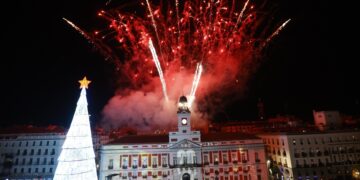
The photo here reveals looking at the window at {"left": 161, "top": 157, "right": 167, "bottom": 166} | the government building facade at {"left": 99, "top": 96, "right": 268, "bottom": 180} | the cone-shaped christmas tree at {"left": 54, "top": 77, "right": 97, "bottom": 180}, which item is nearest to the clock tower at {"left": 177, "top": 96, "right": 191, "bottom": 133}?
the government building facade at {"left": 99, "top": 96, "right": 268, "bottom": 180}

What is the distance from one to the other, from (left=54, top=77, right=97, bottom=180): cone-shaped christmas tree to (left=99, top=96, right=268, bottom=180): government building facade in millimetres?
26660

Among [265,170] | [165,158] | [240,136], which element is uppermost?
[240,136]

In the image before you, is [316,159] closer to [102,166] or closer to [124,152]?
[124,152]

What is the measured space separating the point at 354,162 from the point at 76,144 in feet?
171

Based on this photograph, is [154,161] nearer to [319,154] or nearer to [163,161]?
[163,161]

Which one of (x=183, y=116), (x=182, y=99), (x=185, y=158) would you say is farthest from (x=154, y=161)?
(x=182, y=99)

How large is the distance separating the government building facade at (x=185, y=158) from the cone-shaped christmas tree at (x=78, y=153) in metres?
26.7

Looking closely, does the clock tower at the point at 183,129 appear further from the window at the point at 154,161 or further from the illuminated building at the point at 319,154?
the illuminated building at the point at 319,154

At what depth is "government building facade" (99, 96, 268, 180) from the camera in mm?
45125

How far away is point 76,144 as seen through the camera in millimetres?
19500

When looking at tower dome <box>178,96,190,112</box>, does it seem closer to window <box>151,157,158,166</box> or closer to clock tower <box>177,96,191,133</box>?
clock tower <box>177,96,191,133</box>

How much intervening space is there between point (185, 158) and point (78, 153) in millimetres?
29335

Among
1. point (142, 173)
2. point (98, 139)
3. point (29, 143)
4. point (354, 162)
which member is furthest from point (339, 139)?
point (29, 143)

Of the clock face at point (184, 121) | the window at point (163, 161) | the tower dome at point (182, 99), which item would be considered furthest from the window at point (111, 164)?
the tower dome at point (182, 99)
